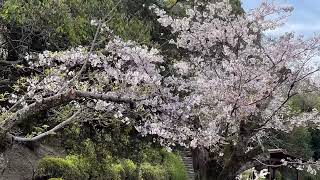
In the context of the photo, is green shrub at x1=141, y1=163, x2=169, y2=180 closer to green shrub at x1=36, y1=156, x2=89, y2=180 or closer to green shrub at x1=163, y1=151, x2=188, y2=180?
green shrub at x1=163, y1=151, x2=188, y2=180

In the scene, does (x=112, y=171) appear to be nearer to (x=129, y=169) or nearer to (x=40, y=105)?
(x=129, y=169)

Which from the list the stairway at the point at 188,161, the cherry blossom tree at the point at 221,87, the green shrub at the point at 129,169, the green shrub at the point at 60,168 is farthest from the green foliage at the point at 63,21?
the stairway at the point at 188,161

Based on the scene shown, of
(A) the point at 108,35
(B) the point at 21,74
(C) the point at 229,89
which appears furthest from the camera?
(B) the point at 21,74

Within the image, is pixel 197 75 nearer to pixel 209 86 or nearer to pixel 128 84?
pixel 209 86

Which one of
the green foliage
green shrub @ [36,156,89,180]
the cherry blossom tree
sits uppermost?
the green foliage

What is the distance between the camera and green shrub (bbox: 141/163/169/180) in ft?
52.6

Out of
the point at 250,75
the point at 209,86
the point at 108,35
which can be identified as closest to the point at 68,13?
the point at 108,35

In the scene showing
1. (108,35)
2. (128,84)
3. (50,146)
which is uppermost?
(108,35)

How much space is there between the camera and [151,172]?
53.3ft

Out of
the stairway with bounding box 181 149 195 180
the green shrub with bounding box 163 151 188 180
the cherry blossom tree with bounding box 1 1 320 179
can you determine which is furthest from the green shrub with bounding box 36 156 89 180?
the stairway with bounding box 181 149 195 180

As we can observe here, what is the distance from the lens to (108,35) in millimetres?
11109

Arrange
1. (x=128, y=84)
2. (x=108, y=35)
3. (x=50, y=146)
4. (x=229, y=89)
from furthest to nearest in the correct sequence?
(x=50, y=146)
(x=108, y=35)
(x=229, y=89)
(x=128, y=84)

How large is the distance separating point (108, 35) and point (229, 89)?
323 cm

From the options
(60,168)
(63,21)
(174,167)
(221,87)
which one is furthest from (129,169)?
(63,21)
